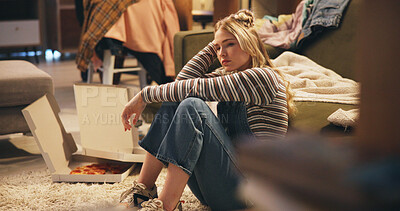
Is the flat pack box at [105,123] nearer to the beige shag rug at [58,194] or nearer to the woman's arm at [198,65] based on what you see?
the beige shag rug at [58,194]

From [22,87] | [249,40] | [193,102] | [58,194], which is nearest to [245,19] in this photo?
[249,40]

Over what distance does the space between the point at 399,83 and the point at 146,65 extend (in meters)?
2.60

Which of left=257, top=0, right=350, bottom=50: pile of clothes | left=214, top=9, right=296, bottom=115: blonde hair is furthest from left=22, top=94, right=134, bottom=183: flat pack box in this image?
left=257, top=0, right=350, bottom=50: pile of clothes

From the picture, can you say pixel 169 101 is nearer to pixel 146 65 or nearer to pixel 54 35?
pixel 146 65

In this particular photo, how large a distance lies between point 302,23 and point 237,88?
1139 millimetres

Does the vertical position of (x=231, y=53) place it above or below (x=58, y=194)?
above

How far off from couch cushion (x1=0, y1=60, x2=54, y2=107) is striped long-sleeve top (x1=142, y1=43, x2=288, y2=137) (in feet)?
2.99

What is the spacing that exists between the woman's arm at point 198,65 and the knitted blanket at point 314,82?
32 centimetres

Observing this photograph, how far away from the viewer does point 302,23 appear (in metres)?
2.22

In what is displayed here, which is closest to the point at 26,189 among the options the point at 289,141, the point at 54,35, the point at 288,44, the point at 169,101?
the point at 169,101

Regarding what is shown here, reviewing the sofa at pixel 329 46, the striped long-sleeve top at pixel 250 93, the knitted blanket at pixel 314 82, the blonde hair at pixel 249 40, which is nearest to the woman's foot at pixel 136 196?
the striped long-sleeve top at pixel 250 93

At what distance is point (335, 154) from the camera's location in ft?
1.15

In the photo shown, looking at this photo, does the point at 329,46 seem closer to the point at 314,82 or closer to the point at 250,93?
the point at 314,82

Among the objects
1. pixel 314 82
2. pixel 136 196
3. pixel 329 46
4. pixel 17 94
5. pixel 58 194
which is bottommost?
pixel 58 194
